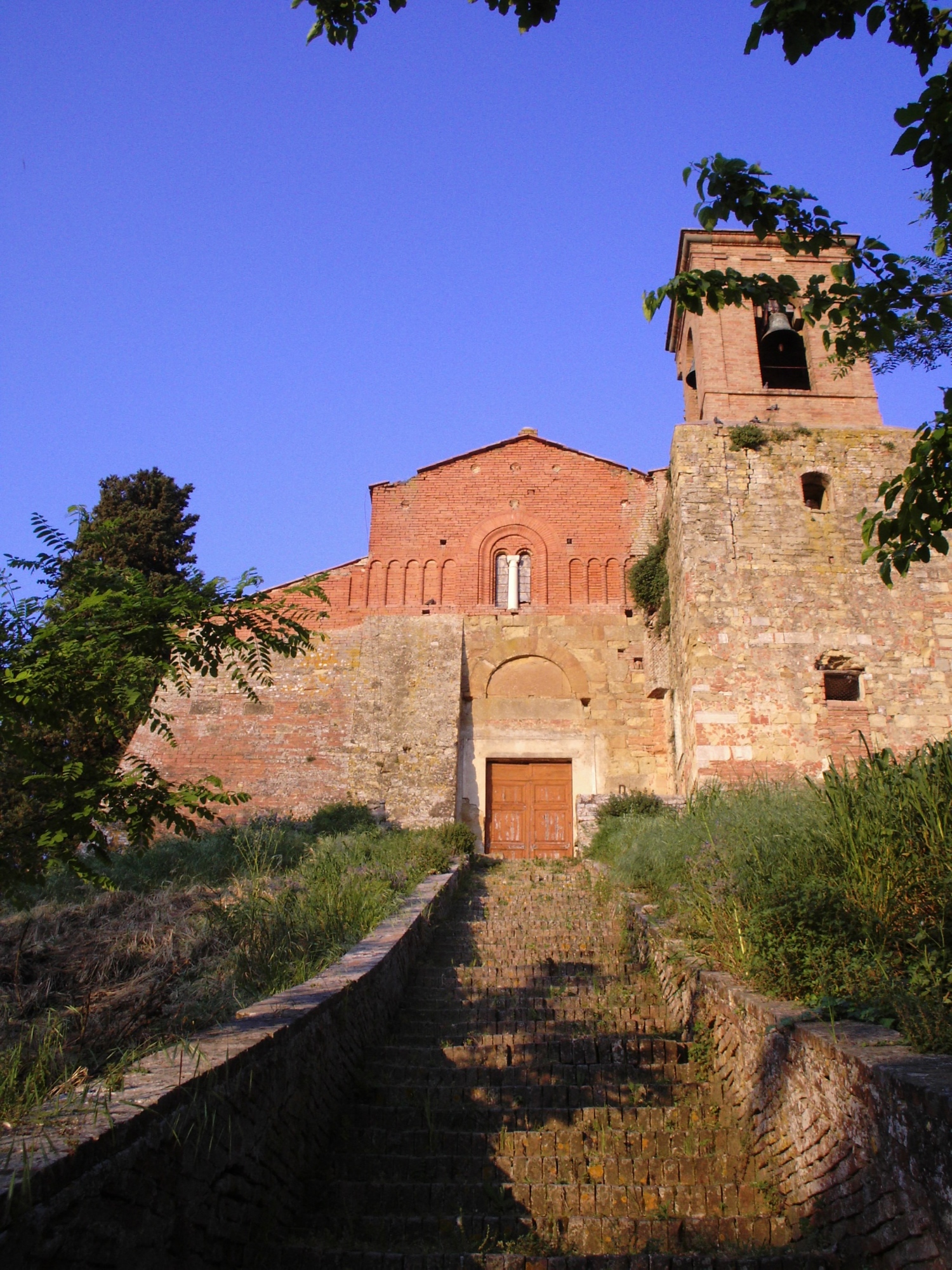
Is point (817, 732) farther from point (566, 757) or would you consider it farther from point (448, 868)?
point (448, 868)

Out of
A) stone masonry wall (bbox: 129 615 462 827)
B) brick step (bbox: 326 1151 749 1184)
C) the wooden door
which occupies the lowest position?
brick step (bbox: 326 1151 749 1184)

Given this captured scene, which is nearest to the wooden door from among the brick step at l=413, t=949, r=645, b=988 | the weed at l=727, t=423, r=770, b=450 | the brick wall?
the brick wall

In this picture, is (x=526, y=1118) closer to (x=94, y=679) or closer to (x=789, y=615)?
(x=94, y=679)

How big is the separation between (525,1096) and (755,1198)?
5.34ft

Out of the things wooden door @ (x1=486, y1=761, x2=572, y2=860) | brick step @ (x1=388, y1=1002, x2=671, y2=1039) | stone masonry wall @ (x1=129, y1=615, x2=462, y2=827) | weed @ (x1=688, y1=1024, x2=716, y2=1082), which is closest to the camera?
weed @ (x1=688, y1=1024, x2=716, y2=1082)

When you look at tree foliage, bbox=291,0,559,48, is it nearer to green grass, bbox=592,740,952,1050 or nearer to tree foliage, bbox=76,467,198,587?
green grass, bbox=592,740,952,1050

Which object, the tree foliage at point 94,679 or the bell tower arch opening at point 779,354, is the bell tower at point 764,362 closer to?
the bell tower arch opening at point 779,354

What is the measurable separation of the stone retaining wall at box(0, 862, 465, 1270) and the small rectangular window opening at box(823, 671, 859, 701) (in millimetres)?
11368

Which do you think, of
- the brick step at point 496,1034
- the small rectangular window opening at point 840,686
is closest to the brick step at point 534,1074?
the brick step at point 496,1034

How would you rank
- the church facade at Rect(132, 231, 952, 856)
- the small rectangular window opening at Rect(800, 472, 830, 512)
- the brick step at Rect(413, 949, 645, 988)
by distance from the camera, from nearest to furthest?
the brick step at Rect(413, 949, 645, 988), the church facade at Rect(132, 231, 952, 856), the small rectangular window opening at Rect(800, 472, 830, 512)

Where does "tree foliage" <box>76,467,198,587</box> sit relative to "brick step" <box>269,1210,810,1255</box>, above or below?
above

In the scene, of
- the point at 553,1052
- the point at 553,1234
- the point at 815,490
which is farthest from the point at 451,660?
the point at 553,1234

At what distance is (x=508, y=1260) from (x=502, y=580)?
16.1m

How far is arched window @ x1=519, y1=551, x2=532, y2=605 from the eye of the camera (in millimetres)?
19469
